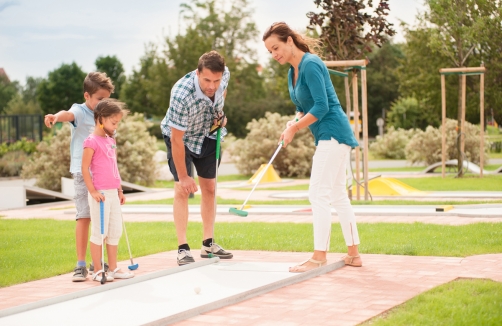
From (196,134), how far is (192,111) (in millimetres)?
323

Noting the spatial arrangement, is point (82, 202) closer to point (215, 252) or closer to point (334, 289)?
point (215, 252)

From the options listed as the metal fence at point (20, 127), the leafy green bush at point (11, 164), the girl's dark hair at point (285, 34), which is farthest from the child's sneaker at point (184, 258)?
the metal fence at point (20, 127)

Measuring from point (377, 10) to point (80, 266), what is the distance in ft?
27.2

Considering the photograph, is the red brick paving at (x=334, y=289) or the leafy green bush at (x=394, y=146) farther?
the leafy green bush at (x=394, y=146)

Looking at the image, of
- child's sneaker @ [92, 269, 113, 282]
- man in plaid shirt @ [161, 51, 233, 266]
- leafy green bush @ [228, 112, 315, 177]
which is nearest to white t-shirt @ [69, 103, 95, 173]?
man in plaid shirt @ [161, 51, 233, 266]

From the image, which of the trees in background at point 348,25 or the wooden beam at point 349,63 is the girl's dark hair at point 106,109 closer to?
the wooden beam at point 349,63

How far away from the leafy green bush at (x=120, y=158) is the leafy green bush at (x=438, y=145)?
323 inches

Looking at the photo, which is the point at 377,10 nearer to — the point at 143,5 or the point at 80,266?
the point at 80,266

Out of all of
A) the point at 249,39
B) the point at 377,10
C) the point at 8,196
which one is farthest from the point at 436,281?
the point at 249,39

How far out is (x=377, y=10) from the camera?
40.4 ft

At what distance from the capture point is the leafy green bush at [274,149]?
20281 millimetres

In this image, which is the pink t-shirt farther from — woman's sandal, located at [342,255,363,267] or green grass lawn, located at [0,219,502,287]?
woman's sandal, located at [342,255,363,267]

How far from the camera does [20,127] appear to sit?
29.6 m

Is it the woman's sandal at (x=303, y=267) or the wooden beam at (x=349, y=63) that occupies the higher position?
the wooden beam at (x=349, y=63)
